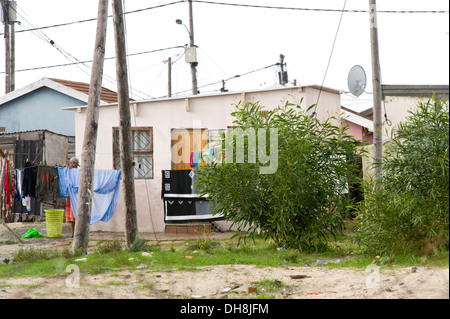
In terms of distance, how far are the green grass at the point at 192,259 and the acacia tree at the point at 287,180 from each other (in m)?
0.45

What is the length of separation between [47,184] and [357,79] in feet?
23.8

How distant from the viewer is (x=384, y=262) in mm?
6910

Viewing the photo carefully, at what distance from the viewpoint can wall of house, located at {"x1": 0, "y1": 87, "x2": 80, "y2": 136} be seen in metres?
18.6

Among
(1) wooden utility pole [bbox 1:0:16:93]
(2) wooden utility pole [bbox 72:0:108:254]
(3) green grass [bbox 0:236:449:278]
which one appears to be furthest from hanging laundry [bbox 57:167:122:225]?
(1) wooden utility pole [bbox 1:0:16:93]

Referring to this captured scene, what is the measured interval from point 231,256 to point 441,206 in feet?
11.2

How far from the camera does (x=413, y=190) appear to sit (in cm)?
667

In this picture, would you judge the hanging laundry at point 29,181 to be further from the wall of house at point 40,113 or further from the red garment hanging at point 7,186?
the wall of house at point 40,113

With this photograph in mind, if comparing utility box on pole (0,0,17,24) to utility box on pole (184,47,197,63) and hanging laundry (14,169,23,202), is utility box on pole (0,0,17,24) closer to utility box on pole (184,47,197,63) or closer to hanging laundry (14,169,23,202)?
hanging laundry (14,169,23,202)

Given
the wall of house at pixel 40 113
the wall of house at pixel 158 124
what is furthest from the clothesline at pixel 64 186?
the wall of house at pixel 40 113

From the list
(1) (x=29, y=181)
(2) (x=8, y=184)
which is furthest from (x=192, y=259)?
(2) (x=8, y=184)

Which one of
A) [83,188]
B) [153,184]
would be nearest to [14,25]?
[153,184]

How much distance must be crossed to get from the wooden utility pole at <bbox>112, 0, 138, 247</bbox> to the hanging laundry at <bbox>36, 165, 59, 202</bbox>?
3778 millimetres
